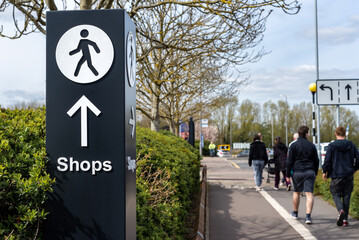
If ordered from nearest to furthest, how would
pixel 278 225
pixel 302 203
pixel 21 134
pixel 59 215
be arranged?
pixel 59 215
pixel 21 134
pixel 278 225
pixel 302 203

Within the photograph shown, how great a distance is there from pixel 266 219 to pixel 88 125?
20.0 ft

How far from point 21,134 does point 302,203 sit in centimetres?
803

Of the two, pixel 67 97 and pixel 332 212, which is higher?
pixel 67 97

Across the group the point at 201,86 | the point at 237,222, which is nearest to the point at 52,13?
the point at 237,222

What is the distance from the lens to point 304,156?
7523mm

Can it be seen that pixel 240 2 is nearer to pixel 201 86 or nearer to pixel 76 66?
pixel 76 66

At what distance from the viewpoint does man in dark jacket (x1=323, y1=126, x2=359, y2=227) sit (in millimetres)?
7191

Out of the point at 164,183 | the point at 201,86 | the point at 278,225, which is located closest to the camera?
the point at 164,183

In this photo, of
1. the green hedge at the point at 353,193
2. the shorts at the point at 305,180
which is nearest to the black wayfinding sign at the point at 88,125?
the shorts at the point at 305,180

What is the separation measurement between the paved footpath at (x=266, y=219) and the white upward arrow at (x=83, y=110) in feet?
14.3

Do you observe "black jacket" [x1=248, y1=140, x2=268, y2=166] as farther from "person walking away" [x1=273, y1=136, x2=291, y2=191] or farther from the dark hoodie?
the dark hoodie

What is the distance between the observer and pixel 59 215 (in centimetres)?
253

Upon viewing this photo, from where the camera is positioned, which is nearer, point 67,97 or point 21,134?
point 67,97

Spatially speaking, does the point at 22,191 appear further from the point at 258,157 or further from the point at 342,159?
the point at 258,157
